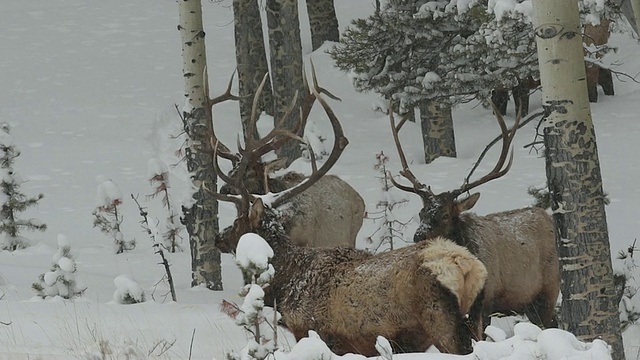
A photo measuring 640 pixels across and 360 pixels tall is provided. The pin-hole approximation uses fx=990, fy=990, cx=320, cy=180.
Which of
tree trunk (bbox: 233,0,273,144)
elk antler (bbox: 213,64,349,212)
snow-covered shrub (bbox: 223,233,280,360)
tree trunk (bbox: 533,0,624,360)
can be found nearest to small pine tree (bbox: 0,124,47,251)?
elk antler (bbox: 213,64,349,212)

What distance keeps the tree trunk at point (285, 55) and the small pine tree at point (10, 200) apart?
4.47m

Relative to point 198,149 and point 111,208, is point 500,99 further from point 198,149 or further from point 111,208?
point 198,149

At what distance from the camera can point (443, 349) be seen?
18.0ft

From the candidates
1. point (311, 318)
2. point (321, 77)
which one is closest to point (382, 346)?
point (311, 318)

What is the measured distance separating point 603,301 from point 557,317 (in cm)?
240

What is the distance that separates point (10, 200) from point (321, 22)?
40.4 feet

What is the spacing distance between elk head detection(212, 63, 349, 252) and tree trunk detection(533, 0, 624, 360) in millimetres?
1907

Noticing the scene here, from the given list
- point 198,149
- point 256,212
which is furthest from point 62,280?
point 256,212

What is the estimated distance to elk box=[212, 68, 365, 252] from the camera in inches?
356

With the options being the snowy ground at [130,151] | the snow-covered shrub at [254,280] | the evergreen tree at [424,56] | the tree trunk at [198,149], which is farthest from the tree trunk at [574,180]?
the tree trunk at [198,149]

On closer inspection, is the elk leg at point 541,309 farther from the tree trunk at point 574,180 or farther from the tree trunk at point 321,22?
the tree trunk at point 321,22

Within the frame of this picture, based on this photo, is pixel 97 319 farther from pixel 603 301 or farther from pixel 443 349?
pixel 603 301

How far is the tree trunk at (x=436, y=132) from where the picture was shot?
16.3 meters

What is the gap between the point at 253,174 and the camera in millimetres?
9328
